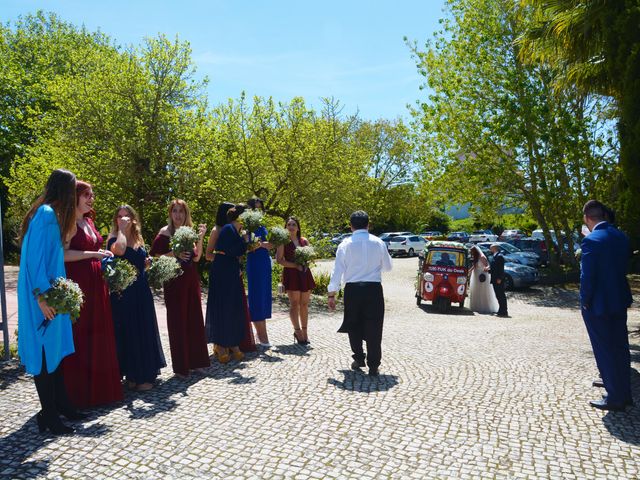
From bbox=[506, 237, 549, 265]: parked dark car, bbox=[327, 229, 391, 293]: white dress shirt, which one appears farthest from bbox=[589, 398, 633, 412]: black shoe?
bbox=[506, 237, 549, 265]: parked dark car

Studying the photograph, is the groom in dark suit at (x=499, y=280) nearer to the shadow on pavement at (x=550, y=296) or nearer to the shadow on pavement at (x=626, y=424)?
the shadow on pavement at (x=550, y=296)

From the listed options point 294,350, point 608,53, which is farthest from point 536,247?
point 294,350

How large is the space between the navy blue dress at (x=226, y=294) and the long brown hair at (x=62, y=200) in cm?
269

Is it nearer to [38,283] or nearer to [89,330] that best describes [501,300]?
[89,330]

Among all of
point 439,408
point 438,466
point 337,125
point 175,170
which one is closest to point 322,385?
point 439,408

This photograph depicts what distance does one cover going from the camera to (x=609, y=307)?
214 inches

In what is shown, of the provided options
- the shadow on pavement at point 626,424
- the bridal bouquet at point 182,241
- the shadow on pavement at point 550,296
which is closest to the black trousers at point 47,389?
the bridal bouquet at point 182,241

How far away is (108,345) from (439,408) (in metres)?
3.29

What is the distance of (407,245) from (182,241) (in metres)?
35.2

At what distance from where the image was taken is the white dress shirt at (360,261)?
6891mm

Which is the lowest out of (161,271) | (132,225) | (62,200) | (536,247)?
(536,247)

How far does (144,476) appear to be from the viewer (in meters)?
3.78

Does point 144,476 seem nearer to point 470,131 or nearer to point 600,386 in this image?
point 600,386

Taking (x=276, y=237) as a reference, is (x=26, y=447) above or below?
below
